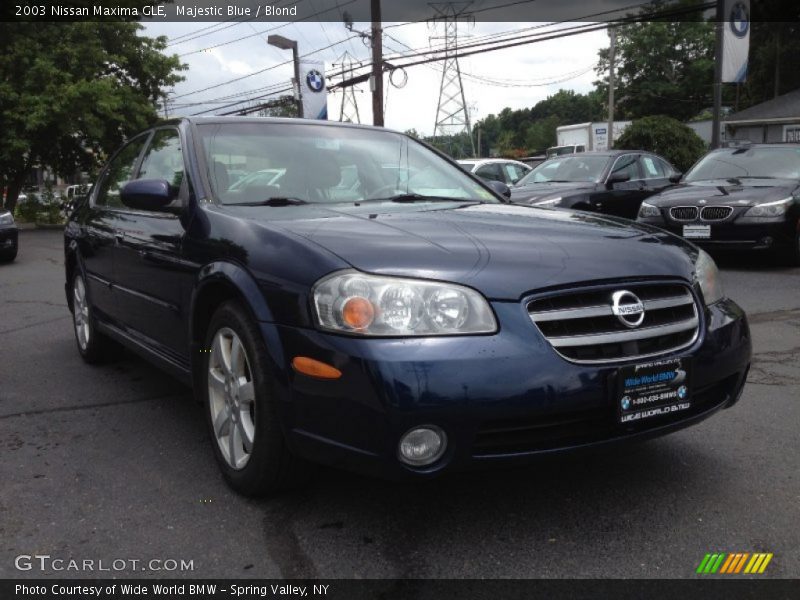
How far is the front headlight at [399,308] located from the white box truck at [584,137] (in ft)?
115

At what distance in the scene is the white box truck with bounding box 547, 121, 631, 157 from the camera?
129 feet

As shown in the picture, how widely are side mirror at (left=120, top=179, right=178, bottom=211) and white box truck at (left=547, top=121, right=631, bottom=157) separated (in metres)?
34.3

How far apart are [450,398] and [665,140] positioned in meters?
18.9

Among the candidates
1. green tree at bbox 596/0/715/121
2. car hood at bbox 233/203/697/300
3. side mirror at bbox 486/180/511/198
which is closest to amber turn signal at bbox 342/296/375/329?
car hood at bbox 233/203/697/300

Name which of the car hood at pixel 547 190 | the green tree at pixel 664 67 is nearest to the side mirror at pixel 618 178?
the car hood at pixel 547 190

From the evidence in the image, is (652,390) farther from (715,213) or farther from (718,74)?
(718,74)

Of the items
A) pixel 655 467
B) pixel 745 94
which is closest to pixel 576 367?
pixel 655 467

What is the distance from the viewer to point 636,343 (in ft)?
8.18

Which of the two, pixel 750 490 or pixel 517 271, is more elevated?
pixel 517 271

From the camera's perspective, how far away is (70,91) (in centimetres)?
2180

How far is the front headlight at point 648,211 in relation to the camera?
362 inches

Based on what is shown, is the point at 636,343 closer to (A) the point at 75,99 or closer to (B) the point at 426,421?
(B) the point at 426,421

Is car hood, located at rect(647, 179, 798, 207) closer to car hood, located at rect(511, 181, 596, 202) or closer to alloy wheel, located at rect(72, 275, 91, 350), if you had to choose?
car hood, located at rect(511, 181, 596, 202)

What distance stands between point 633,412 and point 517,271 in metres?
0.58
